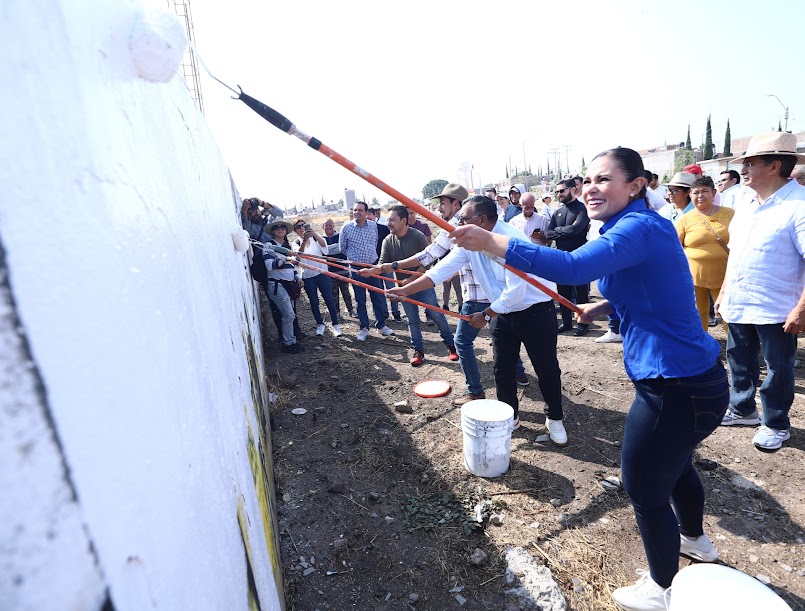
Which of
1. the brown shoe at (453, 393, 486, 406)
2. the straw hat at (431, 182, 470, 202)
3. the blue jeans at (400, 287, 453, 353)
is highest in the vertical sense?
the straw hat at (431, 182, 470, 202)

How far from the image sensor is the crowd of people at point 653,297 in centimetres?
197

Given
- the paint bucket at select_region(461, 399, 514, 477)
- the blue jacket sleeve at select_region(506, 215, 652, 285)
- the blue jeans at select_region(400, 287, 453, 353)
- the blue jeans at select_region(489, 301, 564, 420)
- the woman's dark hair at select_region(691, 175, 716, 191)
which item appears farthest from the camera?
the blue jeans at select_region(400, 287, 453, 353)

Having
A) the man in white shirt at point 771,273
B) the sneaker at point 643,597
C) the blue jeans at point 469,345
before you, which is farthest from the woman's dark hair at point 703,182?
the sneaker at point 643,597

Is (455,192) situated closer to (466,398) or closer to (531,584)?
(466,398)

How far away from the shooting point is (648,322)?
2.04 metres

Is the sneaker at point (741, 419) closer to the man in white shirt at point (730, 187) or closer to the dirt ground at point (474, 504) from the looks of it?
the dirt ground at point (474, 504)

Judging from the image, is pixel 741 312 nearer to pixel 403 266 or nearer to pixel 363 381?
→ pixel 403 266

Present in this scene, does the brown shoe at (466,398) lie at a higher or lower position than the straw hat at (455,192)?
lower

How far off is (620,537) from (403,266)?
340 centimetres

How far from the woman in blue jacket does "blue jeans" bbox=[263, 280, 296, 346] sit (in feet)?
16.6

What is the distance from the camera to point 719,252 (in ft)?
14.9

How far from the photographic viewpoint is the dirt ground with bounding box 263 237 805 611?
8.64ft

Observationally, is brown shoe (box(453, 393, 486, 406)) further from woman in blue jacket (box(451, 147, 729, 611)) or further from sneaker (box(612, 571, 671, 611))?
woman in blue jacket (box(451, 147, 729, 611))

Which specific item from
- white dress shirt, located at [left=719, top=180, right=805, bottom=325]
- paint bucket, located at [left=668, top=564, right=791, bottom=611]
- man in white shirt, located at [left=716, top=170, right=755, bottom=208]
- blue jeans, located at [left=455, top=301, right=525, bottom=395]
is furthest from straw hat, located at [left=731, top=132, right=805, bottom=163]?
man in white shirt, located at [left=716, top=170, right=755, bottom=208]
